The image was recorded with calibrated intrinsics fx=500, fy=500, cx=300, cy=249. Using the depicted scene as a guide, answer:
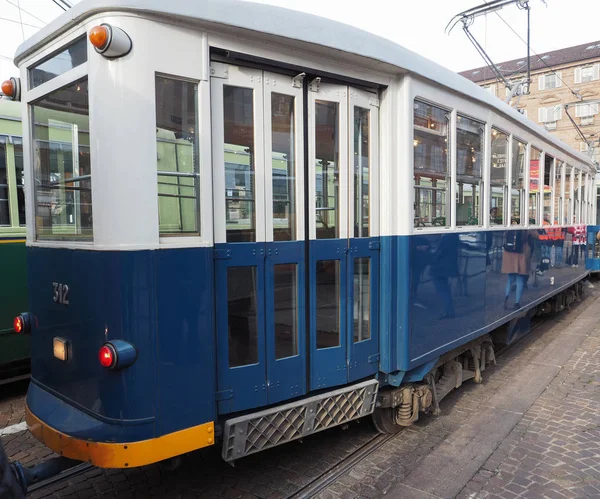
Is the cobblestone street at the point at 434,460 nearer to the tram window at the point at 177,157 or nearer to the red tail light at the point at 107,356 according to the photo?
the red tail light at the point at 107,356

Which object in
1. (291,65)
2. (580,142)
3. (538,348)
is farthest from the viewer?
(580,142)

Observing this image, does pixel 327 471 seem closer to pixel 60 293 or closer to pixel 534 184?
pixel 60 293

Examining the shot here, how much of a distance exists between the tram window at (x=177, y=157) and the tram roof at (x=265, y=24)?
1.23 feet

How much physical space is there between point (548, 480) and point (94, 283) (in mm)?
3477

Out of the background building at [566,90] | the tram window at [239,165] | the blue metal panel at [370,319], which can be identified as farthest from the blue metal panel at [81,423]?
the background building at [566,90]

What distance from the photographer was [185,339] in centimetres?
279

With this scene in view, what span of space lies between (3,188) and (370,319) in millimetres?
4217

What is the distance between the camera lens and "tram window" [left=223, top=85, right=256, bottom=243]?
301 cm

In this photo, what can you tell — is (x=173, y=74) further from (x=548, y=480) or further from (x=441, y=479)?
(x=548, y=480)

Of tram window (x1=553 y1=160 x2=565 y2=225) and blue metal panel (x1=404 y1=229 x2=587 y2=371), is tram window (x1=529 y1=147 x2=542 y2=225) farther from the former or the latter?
tram window (x1=553 y1=160 x2=565 y2=225)

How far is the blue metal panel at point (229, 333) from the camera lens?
2.98m

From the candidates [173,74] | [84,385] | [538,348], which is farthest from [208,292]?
[538,348]

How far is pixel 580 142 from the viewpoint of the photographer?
42594 mm

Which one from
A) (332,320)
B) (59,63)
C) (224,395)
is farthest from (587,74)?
(224,395)
